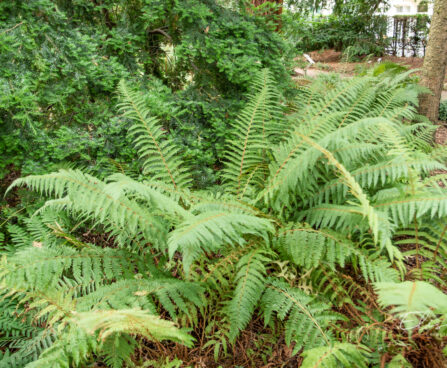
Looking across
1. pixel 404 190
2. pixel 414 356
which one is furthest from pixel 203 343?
pixel 404 190

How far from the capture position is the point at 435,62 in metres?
3.46

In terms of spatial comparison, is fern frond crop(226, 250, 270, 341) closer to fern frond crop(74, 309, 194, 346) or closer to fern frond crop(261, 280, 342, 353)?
fern frond crop(261, 280, 342, 353)

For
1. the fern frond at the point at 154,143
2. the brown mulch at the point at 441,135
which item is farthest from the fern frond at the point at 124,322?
the brown mulch at the point at 441,135

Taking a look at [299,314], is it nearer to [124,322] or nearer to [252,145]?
[124,322]

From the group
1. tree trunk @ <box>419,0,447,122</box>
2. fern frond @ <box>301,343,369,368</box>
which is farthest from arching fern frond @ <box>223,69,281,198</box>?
tree trunk @ <box>419,0,447,122</box>

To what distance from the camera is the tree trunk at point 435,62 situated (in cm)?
333

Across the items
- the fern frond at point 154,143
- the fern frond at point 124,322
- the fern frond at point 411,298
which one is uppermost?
the fern frond at point 154,143

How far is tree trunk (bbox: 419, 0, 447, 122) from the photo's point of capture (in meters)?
3.33

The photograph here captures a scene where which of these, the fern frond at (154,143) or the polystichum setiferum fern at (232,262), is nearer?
the polystichum setiferum fern at (232,262)

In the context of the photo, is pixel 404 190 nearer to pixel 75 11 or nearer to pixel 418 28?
pixel 75 11

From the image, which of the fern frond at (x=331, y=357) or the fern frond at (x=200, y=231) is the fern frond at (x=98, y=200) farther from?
the fern frond at (x=331, y=357)

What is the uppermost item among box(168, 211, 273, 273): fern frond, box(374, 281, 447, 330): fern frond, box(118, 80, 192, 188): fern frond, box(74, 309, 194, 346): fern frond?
box(118, 80, 192, 188): fern frond

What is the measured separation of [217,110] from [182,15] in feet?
2.52

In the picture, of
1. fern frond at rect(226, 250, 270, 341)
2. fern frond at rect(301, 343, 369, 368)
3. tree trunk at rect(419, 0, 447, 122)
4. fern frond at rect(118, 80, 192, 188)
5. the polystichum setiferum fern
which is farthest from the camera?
tree trunk at rect(419, 0, 447, 122)
